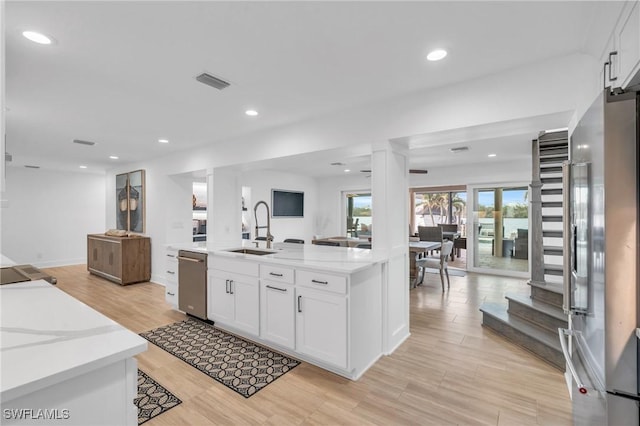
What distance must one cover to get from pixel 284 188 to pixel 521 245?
5489 millimetres

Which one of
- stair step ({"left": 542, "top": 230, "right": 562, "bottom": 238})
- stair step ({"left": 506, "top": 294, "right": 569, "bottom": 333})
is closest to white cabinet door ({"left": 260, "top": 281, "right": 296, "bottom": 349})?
stair step ({"left": 506, "top": 294, "right": 569, "bottom": 333})

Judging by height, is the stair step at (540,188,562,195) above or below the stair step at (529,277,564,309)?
above

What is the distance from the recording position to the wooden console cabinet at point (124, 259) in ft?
18.2

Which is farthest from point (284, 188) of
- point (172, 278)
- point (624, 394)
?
point (624, 394)

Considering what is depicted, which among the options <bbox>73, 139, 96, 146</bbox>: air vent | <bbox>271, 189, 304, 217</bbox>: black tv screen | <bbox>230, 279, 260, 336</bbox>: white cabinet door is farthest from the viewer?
<bbox>271, 189, 304, 217</bbox>: black tv screen

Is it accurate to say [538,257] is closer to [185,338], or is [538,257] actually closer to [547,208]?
[547,208]

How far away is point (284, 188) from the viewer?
25.5ft

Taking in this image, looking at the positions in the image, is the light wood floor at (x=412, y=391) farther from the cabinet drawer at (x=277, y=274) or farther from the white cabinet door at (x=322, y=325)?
the cabinet drawer at (x=277, y=274)

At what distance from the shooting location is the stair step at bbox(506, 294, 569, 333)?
2838 millimetres

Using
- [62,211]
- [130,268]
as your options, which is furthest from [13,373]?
[62,211]

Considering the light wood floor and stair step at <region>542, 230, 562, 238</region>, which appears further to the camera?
stair step at <region>542, 230, 562, 238</region>

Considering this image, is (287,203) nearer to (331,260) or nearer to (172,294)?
(172,294)

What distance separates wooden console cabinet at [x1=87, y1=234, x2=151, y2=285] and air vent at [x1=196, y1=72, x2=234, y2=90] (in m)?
4.41

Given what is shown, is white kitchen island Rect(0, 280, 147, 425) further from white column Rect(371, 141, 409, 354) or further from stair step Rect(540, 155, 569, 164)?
stair step Rect(540, 155, 569, 164)
